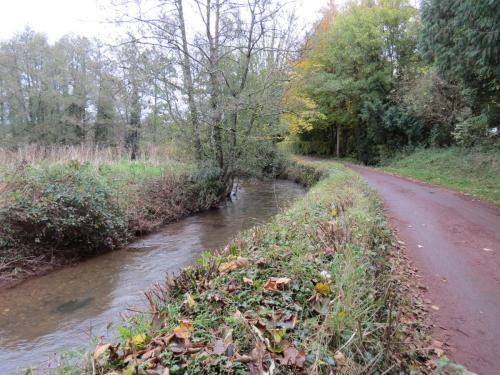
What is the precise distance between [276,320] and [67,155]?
11.5m

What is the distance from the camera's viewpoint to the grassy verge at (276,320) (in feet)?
7.02

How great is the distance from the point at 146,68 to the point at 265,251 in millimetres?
10802

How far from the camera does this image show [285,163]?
73.5 ft

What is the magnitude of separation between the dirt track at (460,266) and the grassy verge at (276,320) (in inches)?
17.8

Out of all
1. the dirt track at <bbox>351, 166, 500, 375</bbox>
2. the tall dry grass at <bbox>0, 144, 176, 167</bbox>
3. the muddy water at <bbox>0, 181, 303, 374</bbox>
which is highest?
the tall dry grass at <bbox>0, 144, 176, 167</bbox>

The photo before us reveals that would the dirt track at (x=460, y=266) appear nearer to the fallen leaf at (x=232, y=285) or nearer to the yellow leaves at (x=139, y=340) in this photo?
the fallen leaf at (x=232, y=285)

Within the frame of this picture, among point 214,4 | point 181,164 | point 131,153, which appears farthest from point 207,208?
point 214,4

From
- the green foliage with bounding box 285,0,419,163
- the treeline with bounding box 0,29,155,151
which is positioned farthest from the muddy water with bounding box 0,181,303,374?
the treeline with bounding box 0,29,155,151

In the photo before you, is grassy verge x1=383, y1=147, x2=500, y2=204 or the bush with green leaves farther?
grassy verge x1=383, y1=147, x2=500, y2=204

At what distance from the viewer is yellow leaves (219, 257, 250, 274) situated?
347cm

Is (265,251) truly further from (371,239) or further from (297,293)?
(371,239)

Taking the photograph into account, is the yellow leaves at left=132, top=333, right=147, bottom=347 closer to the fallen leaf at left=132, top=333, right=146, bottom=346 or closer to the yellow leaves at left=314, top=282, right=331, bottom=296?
the fallen leaf at left=132, top=333, right=146, bottom=346

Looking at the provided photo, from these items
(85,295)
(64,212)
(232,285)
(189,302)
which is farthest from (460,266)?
(64,212)

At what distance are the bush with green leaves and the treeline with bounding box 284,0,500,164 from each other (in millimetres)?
8371
